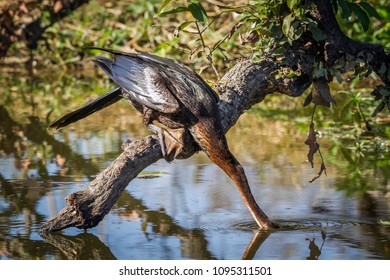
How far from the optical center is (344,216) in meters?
4.25

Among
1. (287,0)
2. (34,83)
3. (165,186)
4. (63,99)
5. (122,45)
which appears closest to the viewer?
(287,0)

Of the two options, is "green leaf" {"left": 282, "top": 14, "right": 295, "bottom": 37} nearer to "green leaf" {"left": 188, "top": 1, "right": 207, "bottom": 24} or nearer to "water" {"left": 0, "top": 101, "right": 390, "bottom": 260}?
"green leaf" {"left": 188, "top": 1, "right": 207, "bottom": 24}

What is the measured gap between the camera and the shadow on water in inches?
149

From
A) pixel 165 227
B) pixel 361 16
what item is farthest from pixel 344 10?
pixel 165 227

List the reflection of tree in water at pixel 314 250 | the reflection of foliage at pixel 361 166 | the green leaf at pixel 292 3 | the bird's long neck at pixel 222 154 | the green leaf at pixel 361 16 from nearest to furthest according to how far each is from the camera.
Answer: the reflection of tree in water at pixel 314 250 < the bird's long neck at pixel 222 154 < the green leaf at pixel 292 3 < the green leaf at pixel 361 16 < the reflection of foliage at pixel 361 166

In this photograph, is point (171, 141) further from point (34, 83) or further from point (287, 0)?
point (34, 83)

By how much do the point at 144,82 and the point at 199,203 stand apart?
85 centimetres

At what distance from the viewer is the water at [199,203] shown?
379 cm

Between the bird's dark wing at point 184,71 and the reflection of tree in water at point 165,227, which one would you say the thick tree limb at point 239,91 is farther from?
the reflection of tree in water at point 165,227

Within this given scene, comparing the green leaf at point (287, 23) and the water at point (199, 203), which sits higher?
the green leaf at point (287, 23)

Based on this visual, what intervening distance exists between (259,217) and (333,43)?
2.99 ft

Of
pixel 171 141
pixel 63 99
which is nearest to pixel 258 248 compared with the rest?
pixel 171 141

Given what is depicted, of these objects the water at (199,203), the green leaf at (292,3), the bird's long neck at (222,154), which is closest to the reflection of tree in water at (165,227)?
the water at (199,203)

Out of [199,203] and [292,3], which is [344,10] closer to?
[292,3]
